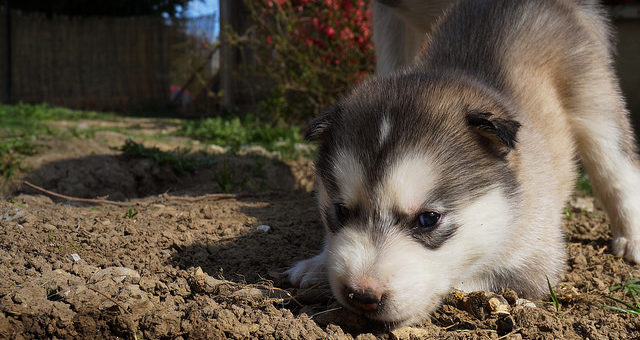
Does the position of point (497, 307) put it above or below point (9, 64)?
above

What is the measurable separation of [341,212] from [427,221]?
397 millimetres

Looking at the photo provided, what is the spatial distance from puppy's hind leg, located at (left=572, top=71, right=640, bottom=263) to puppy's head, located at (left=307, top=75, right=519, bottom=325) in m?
1.00

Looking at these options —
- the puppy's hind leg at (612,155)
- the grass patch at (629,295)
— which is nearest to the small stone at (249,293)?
the grass patch at (629,295)

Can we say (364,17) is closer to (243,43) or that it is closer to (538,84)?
(243,43)

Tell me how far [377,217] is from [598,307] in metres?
1.25

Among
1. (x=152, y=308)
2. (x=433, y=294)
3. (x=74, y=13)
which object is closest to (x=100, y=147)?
(x=152, y=308)

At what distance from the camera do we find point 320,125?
2.79 m

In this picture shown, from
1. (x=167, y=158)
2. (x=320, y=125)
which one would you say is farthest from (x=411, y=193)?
(x=167, y=158)

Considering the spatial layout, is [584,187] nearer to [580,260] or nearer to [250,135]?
[580,260]

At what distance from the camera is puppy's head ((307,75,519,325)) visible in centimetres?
231

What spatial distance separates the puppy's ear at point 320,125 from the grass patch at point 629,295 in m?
1.56

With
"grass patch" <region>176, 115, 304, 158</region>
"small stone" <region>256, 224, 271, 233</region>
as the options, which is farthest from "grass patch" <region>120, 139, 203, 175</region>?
"small stone" <region>256, 224, 271, 233</region>

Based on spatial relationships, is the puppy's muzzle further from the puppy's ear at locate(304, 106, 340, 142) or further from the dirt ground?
the puppy's ear at locate(304, 106, 340, 142)

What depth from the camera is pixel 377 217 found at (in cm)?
245
